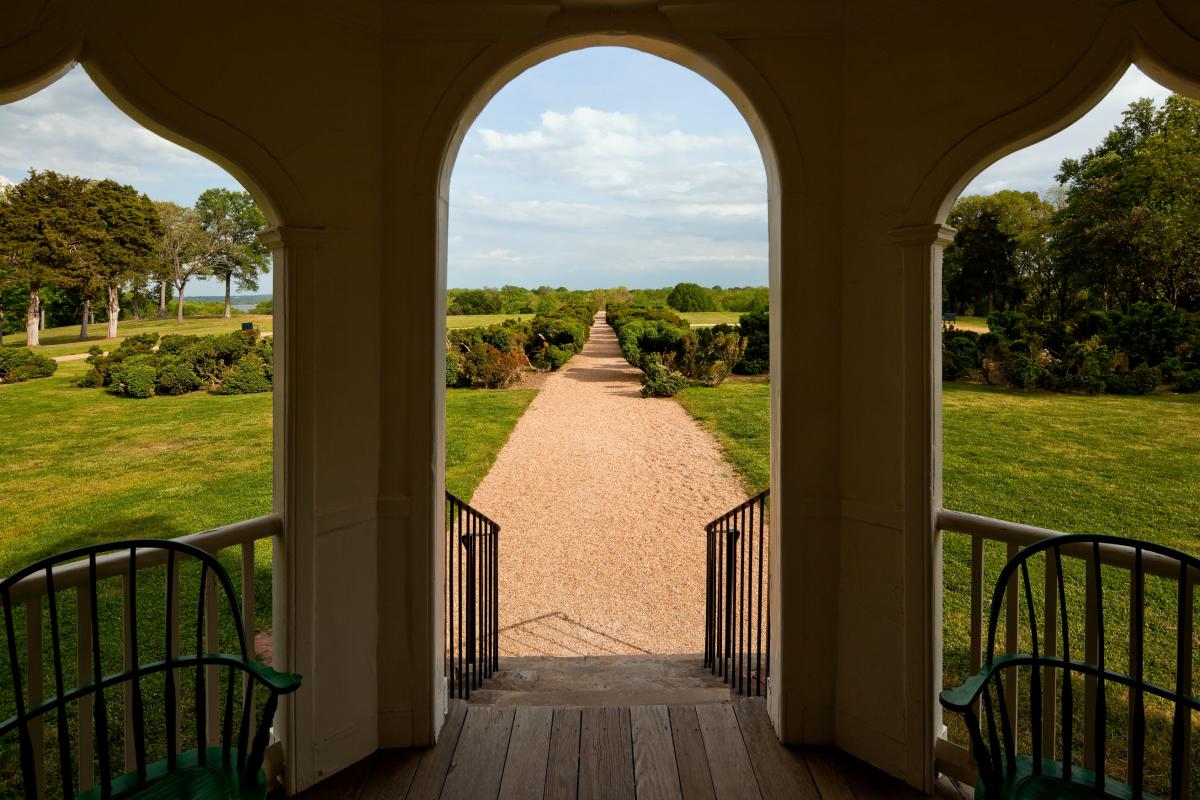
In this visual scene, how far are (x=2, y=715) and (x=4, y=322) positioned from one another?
464 inches

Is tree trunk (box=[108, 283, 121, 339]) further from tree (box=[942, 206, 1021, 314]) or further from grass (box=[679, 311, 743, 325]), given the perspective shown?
tree (box=[942, 206, 1021, 314])

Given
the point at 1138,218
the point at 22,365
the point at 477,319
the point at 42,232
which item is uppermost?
the point at 1138,218

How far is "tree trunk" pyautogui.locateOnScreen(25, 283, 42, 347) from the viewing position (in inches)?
508

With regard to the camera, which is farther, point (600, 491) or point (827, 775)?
Result: point (600, 491)

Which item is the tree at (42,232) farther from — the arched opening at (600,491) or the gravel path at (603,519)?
the gravel path at (603,519)

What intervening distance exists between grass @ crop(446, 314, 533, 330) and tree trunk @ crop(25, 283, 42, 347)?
34.8 ft

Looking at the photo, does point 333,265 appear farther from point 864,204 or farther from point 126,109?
point 864,204

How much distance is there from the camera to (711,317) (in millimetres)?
23031

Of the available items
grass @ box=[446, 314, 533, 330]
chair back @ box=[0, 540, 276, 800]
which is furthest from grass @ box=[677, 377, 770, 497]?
chair back @ box=[0, 540, 276, 800]

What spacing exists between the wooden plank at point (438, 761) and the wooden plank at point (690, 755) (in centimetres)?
91

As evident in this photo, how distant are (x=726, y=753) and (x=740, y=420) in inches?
471

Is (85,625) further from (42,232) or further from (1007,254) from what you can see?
(1007,254)

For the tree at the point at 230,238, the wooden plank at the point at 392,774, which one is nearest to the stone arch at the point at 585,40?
the wooden plank at the point at 392,774

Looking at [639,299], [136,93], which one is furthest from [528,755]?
[639,299]
